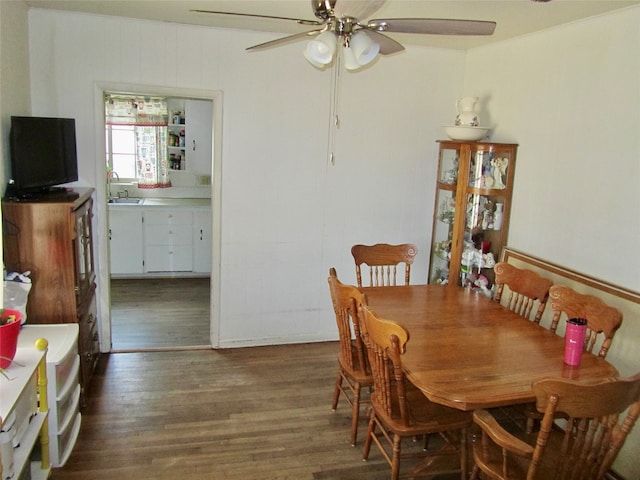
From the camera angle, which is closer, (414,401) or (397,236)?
(414,401)

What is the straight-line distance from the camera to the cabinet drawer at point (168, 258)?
5.99 m

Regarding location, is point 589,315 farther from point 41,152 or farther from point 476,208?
point 41,152

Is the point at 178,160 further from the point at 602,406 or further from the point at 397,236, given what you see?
the point at 602,406

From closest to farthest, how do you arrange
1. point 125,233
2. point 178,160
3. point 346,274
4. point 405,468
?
point 405,468 → point 346,274 → point 125,233 → point 178,160

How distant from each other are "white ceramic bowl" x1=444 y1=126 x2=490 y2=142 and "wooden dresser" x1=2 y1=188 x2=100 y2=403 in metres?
2.61

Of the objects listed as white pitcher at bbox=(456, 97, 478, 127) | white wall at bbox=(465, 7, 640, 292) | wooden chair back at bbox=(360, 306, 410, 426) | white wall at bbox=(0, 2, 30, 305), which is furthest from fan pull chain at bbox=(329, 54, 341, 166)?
white wall at bbox=(0, 2, 30, 305)

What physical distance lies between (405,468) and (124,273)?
4.24m

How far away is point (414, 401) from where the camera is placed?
2.63 metres

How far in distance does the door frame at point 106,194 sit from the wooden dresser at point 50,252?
0.57 metres

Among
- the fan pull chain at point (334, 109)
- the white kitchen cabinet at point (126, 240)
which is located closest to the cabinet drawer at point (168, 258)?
the white kitchen cabinet at point (126, 240)

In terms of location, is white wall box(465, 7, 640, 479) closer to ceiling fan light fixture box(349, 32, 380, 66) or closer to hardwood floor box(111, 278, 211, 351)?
ceiling fan light fixture box(349, 32, 380, 66)

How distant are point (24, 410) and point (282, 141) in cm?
254

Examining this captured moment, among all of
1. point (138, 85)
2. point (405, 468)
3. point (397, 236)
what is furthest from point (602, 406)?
point (138, 85)

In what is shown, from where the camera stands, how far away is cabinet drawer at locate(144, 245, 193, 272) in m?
5.99
